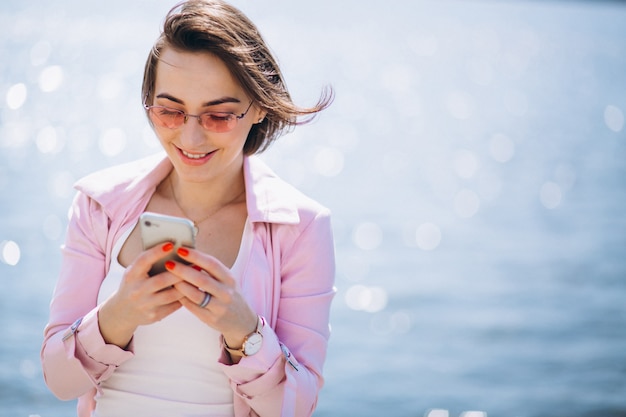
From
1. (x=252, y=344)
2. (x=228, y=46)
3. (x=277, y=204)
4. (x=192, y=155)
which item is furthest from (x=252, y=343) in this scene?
(x=228, y=46)

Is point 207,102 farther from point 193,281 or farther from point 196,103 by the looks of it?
point 193,281

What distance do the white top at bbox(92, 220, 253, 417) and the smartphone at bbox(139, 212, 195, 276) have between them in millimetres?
399

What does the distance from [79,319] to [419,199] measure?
10.0 metres

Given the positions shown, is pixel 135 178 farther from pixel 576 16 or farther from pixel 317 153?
pixel 576 16

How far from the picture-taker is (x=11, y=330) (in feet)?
26.1

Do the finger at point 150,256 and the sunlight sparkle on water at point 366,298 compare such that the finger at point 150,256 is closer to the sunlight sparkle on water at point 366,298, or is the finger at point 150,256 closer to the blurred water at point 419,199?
the blurred water at point 419,199

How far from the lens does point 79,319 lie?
2842 millimetres

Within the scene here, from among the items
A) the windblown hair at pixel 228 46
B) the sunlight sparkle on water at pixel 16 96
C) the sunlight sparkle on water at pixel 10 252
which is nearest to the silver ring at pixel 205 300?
the windblown hair at pixel 228 46

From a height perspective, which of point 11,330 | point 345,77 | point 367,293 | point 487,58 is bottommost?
point 11,330

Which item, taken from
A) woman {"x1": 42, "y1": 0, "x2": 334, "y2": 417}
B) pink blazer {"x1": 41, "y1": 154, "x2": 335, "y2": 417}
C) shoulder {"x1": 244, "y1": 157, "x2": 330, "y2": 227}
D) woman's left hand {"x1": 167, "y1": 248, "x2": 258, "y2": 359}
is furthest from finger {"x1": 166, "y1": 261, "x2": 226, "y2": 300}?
shoulder {"x1": 244, "y1": 157, "x2": 330, "y2": 227}

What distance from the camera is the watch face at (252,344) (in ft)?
8.89

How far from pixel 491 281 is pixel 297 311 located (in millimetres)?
6895

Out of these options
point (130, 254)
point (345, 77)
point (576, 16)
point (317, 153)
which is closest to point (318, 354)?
point (130, 254)

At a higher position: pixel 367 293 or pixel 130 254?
pixel 367 293
